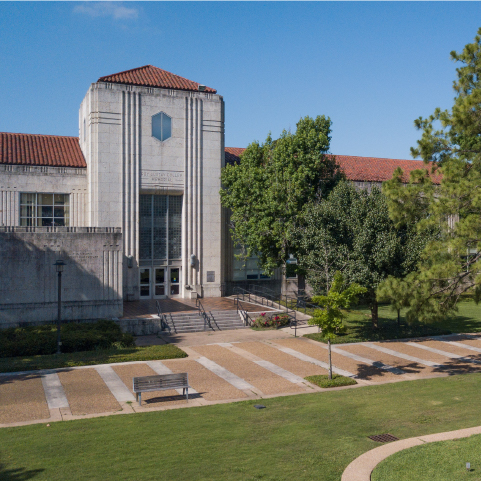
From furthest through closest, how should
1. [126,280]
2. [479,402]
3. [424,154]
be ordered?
[126,280] → [424,154] → [479,402]

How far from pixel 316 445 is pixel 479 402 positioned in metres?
6.09

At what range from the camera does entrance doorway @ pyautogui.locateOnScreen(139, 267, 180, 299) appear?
35125mm

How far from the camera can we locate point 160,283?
116ft

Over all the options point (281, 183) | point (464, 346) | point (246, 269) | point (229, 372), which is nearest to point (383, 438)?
point (229, 372)

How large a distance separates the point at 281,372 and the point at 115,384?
5.96m

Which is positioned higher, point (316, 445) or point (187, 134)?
point (187, 134)

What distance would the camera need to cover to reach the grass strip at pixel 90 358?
19.1m

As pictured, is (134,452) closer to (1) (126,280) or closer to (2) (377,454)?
(2) (377,454)

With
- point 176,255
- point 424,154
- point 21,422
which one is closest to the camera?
point 21,422

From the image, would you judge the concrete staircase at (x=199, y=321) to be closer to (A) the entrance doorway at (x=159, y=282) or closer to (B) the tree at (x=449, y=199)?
(A) the entrance doorway at (x=159, y=282)

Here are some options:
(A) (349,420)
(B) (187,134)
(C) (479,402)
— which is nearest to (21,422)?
(A) (349,420)

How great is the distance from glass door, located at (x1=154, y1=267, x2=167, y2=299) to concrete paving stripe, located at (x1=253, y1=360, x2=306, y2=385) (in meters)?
16.1

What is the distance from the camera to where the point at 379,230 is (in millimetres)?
23562

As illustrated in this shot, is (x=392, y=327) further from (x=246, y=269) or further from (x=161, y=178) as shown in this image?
(x=161, y=178)
